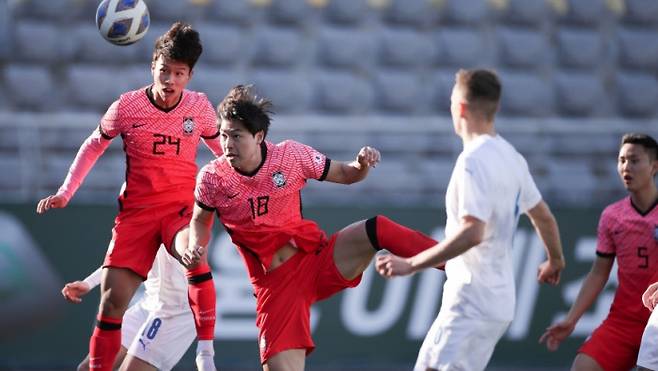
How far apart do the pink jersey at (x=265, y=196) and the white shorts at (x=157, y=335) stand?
117 centimetres

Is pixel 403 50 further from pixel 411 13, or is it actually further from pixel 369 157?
pixel 369 157

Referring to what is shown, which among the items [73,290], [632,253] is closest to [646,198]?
[632,253]

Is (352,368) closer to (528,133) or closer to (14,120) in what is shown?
(528,133)

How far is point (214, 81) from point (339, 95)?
1.45m

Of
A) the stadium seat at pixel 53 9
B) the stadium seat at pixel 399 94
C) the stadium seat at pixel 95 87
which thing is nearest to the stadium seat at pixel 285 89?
the stadium seat at pixel 399 94

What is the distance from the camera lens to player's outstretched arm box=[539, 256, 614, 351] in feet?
21.7

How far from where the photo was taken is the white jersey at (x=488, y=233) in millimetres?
5266

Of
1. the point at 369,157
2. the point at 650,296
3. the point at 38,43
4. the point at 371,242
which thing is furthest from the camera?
the point at 38,43

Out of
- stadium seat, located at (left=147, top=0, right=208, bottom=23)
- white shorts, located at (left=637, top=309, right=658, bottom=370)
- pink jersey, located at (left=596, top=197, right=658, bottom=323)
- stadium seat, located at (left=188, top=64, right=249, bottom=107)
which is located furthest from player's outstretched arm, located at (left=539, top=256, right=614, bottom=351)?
stadium seat, located at (left=147, top=0, right=208, bottom=23)

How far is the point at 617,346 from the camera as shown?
674 cm

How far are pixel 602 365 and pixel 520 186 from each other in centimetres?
176

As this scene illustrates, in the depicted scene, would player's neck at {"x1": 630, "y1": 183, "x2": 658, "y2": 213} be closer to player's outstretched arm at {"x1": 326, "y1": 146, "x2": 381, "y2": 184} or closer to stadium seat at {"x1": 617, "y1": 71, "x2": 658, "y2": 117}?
player's outstretched arm at {"x1": 326, "y1": 146, "x2": 381, "y2": 184}

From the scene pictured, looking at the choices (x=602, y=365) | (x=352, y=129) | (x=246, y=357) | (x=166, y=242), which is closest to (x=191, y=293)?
(x=166, y=242)

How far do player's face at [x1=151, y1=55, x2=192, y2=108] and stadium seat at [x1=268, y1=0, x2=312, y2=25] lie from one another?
21.0 feet
